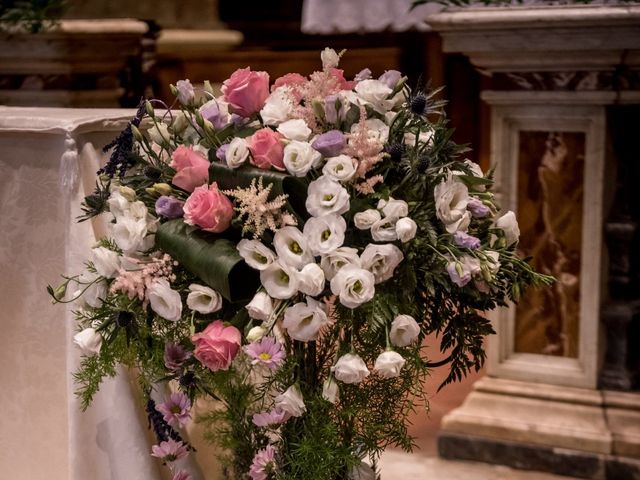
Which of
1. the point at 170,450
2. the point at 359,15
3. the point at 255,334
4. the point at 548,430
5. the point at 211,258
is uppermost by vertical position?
the point at 359,15

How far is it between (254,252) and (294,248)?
0.06 metres

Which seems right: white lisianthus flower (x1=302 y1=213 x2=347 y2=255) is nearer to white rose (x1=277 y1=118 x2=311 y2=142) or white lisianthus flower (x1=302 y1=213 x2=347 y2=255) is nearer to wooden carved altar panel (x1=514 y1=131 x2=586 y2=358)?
white rose (x1=277 y1=118 x2=311 y2=142)

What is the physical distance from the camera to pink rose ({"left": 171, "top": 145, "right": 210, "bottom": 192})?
1.42 meters

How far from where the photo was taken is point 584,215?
283cm

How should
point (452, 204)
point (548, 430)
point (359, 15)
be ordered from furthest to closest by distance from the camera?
1. point (359, 15)
2. point (548, 430)
3. point (452, 204)

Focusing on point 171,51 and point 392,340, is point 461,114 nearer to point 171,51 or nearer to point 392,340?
point 171,51

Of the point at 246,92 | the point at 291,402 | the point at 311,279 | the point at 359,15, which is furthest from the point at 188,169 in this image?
the point at 359,15

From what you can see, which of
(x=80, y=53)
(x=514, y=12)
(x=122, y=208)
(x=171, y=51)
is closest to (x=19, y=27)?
(x=80, y=53)

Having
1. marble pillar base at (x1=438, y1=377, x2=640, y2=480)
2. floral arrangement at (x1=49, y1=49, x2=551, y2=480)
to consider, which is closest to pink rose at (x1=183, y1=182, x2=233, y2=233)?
floral arrangement at (x1=49, y1=49, x2=551, y2=480)

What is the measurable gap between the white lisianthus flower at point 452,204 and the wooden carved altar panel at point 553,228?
60.1 inches

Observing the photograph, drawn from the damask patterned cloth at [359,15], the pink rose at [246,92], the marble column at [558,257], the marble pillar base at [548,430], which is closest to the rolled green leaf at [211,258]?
the pink rose at [246,92]

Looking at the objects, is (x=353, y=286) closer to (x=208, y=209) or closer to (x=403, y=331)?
(x=403, y=331)

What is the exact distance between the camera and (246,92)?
148 centimetres

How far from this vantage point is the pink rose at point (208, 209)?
1.34 metres
